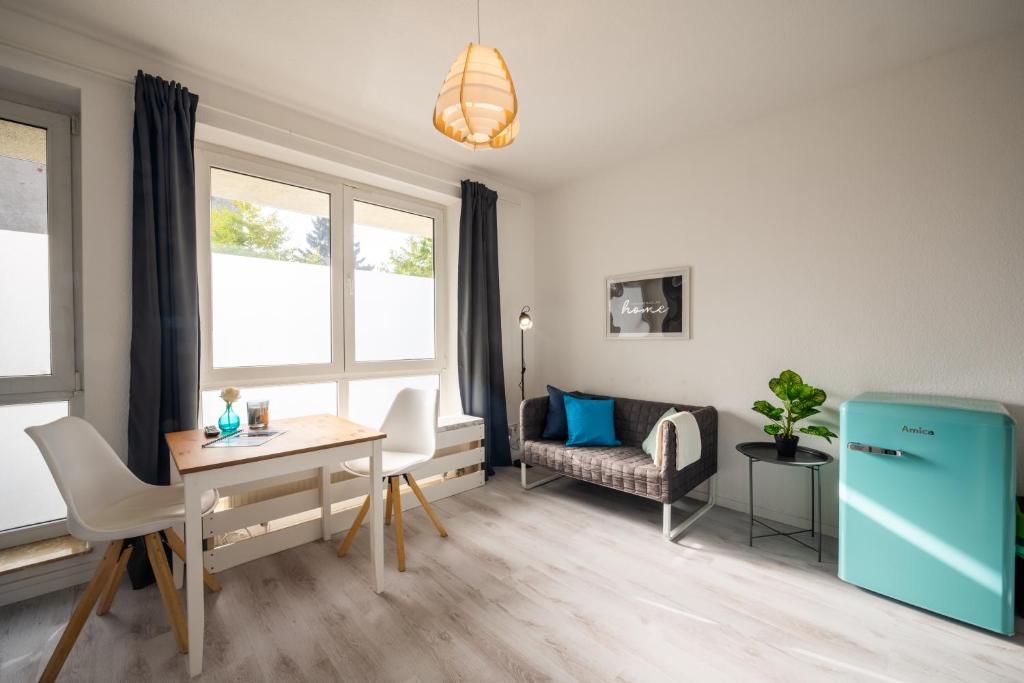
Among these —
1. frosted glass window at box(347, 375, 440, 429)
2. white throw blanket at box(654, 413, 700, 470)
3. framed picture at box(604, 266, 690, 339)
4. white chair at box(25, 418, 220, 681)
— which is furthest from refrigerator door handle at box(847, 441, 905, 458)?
white chair at box(25, 418, 220, 681)

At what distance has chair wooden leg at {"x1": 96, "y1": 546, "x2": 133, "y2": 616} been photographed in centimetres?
174

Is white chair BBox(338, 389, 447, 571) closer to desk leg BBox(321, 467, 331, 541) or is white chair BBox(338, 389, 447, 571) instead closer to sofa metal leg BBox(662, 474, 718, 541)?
desk leg BBox(321, 467, 331, 541)

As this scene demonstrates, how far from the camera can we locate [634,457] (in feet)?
9.73

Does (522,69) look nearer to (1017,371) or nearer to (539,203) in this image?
(539,203)

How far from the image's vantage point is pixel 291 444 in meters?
1.93

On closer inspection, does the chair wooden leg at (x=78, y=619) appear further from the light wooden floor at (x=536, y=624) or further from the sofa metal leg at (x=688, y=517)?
the sofa metal leg at (x=688, y=517)

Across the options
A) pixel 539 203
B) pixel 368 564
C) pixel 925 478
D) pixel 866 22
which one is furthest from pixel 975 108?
pixel 368 564

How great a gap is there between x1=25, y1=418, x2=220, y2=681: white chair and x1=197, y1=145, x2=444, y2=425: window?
699mm

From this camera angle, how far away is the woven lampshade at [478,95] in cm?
146

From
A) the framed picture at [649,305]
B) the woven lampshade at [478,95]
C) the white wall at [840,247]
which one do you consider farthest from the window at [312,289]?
the woven lampshade at [478,95]

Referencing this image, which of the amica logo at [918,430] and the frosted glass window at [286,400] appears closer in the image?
the amica logo at [918,430]

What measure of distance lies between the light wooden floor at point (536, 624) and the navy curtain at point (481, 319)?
136 centimetres

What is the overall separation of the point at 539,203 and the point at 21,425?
4047 mm

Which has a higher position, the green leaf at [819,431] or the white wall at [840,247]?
the white wall at [840,247]
